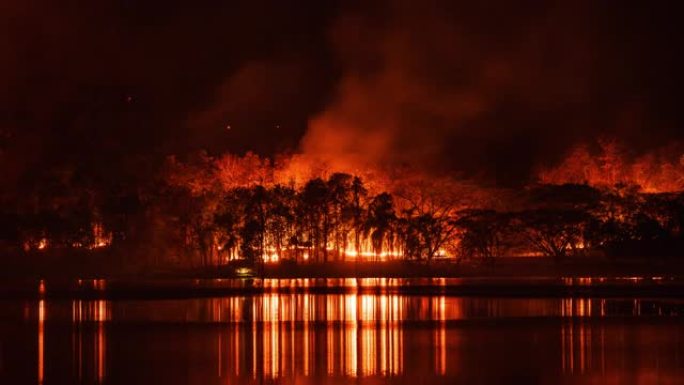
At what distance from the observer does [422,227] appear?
68938mm

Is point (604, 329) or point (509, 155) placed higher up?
point (509, 155)

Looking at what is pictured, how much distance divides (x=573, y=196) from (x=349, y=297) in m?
35.6

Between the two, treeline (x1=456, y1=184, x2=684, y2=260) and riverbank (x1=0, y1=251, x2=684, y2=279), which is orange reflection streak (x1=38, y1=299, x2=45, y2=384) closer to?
riverbank (x1=0, y1=251, x2=684, y2=279)

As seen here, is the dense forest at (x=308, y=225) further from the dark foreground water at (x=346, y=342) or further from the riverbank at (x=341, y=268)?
the dark foreground water at (x=346, y=342)

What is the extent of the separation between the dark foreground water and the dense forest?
2762cm

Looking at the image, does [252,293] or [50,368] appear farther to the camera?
[252,293]

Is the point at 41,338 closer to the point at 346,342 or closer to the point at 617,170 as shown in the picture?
the point at 346,342

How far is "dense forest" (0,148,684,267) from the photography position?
68750 millimetres

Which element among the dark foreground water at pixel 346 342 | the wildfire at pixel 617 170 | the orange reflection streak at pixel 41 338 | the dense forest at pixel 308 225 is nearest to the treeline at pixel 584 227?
the dense forest at pixel 308 225

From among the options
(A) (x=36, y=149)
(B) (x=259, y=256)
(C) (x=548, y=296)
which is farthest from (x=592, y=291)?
(A) (x=36, y=149)

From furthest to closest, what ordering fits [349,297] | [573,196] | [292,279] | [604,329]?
1. [573,196]
2. [292,279]
3. [349,297]
4. [604,329]

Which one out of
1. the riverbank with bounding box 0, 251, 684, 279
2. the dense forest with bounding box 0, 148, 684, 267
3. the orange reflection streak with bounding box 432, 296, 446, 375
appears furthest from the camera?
the dense forest with bounding box 0, 148, 684, 267

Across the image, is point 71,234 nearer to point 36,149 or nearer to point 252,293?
point 36,149

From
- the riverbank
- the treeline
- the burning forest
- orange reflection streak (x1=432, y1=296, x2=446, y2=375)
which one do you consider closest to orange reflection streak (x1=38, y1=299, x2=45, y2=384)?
orange reflection streak (x1=432, y1=296, x2=446, y2=375)
